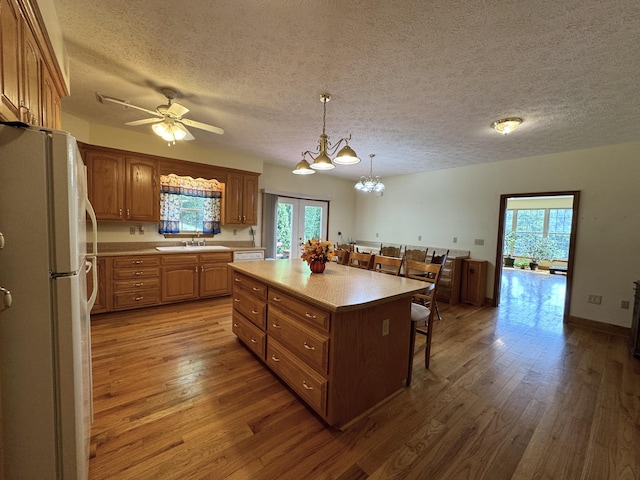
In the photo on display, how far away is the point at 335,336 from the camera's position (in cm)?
162

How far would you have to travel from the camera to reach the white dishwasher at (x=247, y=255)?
4.48 meters

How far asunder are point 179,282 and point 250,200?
1820 millimetres

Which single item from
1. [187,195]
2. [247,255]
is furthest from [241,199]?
[247,255]

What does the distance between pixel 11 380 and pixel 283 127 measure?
3042 millimetres

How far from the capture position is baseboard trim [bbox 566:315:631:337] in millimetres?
3388

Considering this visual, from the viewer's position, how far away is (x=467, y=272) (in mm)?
4641

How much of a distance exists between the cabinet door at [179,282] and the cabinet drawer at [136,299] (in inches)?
4.4

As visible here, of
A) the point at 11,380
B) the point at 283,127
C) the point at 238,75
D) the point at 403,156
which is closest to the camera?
the point at 11,380

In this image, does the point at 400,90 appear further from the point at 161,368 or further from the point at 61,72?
the point at 161,368

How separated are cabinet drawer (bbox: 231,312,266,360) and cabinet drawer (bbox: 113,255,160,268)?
5.92ft

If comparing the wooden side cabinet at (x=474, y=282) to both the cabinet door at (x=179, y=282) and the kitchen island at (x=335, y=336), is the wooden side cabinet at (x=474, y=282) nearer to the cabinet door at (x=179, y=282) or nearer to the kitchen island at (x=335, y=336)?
the kitchen island at (x=335, y=336)

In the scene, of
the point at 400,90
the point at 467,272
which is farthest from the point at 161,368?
the point at 467,272

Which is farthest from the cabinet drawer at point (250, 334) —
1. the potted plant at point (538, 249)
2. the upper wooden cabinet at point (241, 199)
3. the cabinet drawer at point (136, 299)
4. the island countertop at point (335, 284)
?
the potted plant at point (538, 249)

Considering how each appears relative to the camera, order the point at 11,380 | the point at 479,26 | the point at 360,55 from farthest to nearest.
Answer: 1. the point at 360,55
2. the point at 479,26
3. the point at 11,380
